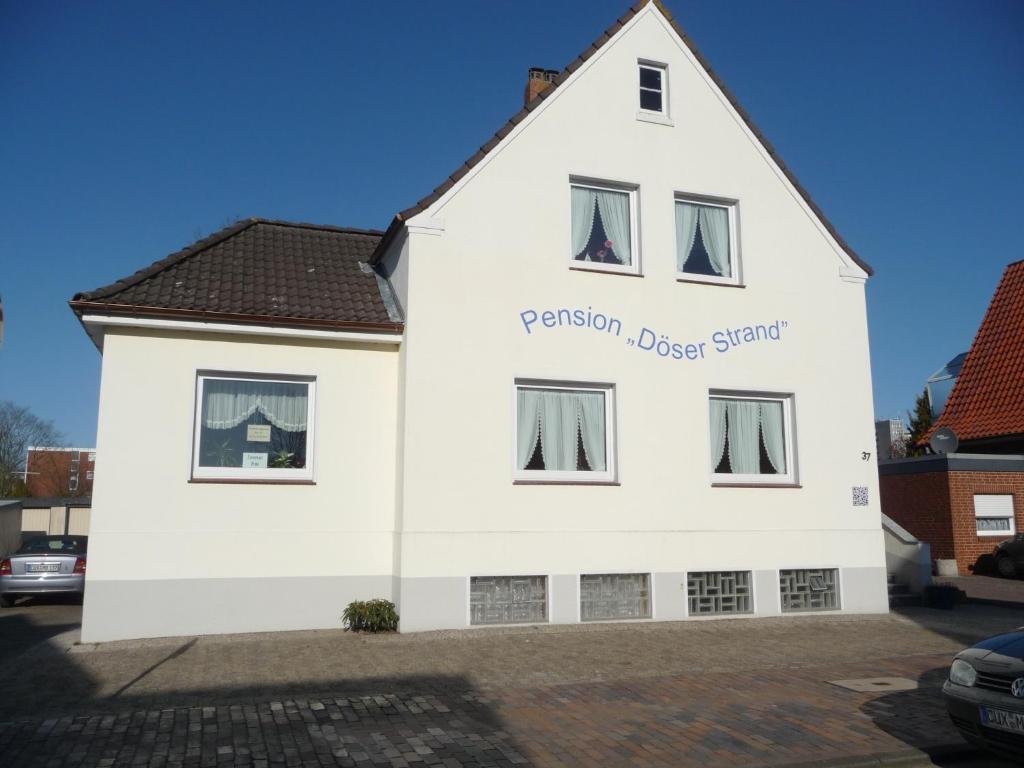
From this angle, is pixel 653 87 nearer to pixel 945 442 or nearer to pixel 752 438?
pixel 752 438

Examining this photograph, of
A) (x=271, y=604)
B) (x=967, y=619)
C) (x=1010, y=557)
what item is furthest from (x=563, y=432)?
(x=1010, y=557)

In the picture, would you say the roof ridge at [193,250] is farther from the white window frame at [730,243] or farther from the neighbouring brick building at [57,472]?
the neighbouring brick building at [57,472]

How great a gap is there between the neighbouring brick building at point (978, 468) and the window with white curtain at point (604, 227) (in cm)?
1335

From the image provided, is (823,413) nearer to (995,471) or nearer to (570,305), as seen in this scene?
(570,305)

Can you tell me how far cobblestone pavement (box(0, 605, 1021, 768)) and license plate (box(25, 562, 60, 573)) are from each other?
23.6 feet

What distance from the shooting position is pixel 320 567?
11883 mm

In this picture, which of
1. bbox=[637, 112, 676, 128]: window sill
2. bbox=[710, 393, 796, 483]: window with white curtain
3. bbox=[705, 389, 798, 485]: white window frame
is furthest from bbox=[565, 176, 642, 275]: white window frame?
bbox=[710, 393, 796, 483]: window with white curtain

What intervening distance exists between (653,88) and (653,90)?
0.05m

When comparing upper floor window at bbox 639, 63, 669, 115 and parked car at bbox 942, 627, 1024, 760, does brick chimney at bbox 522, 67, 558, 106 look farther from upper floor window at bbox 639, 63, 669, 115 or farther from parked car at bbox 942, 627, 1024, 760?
parked car at bbox 942, 627, 1024, 760

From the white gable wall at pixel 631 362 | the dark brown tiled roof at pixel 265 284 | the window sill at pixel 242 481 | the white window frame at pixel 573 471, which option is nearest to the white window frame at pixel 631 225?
the white gable wall at pixel 631 362

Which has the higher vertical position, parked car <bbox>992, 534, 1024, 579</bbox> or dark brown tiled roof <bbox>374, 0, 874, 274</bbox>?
dark brown tiled roof <bbox>374, 0, 874, 274</bbox>

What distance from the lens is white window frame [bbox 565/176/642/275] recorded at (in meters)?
13.2

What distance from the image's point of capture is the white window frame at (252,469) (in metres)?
11.7

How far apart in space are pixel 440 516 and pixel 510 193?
197 inches
